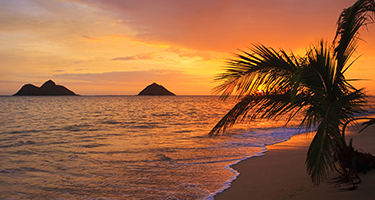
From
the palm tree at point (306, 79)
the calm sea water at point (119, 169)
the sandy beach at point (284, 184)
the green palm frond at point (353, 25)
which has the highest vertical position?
the green palm frond at point (353, 25)

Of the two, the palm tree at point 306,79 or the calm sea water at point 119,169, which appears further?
the calm sea water at point 119,169

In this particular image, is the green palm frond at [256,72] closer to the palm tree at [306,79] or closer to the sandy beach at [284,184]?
the palm tree at [306,79]

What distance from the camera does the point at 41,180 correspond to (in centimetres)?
670

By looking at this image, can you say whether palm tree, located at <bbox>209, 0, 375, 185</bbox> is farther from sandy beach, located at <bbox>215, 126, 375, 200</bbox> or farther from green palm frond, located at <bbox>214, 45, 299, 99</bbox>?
sandy beach, located at <bbox>215, 126, 375, 200</bbox>

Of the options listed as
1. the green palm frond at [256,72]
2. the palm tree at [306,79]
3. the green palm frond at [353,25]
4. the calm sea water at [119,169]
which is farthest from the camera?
the calm sea water at [119,169]

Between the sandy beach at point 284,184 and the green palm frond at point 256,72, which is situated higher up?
the green palm frond at point 256,72

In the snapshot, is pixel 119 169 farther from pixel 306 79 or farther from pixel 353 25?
pixel 353 25

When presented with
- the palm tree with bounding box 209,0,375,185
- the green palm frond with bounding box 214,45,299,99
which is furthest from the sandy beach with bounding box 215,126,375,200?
the green palm frond with bounding box 214,45,299,99

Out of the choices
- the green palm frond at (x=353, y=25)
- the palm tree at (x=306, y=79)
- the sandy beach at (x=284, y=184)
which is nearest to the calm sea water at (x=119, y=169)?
the sandy beach at (x=284, y=184)

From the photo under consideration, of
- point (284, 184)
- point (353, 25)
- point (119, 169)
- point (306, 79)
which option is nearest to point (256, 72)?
point (306, 79)

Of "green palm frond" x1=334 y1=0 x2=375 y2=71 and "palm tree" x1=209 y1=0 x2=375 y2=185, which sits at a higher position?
"green palm frond" x1=334 y1=0 x2=375 y2=71

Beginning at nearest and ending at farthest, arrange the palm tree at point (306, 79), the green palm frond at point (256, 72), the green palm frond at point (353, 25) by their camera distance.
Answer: the palm tree at point (306, 79), the green palm frond at point (256, 72), the green palm frond at point (353, 25)

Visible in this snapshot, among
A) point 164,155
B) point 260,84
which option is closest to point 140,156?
point 164,155

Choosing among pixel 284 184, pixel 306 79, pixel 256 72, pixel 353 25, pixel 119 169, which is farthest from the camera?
pixel 119 169
